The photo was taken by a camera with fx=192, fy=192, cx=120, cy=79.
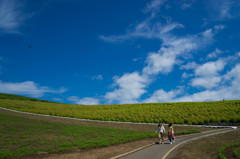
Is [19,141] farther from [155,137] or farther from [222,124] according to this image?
[222,124]

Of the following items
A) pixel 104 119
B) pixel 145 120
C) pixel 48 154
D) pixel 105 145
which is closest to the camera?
pixel 48 154

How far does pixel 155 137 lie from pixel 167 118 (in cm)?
1453

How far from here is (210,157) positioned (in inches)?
466

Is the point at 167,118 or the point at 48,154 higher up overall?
the point at 167,118

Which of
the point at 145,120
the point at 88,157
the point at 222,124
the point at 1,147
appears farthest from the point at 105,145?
the point at 222,124

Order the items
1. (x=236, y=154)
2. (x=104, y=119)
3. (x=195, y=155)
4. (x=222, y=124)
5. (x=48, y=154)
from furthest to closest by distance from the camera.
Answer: (x=104, y=119), (x=222, y=124), (x=48, y=154), (x=195, y=155), (x=236, y=154)

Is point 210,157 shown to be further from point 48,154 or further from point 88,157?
point 48,154

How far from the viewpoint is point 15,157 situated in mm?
12797

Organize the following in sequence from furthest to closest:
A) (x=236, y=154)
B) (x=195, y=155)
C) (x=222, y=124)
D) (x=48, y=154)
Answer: (x=222, y=124)
(x=48, y=154)
(x=195, y=155)
(x=236, y=154)

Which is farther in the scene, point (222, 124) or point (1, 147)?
point (222, 124)

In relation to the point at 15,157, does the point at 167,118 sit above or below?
above

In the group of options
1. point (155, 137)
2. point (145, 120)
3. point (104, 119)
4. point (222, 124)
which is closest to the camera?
point (155, 137)

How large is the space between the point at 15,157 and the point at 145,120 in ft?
86.8

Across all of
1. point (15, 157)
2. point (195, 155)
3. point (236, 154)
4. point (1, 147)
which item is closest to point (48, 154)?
point (15, 157)
